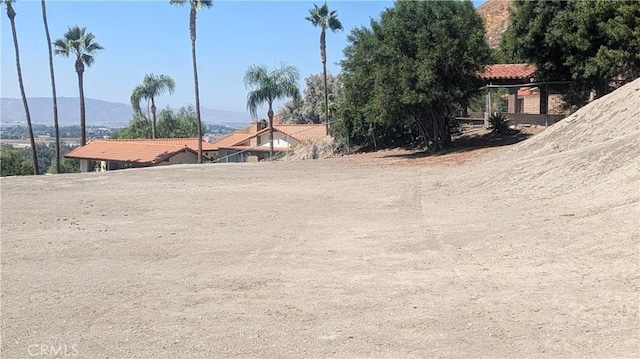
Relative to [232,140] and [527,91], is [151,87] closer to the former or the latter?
[232,140]

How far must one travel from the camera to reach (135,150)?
50.1 meters

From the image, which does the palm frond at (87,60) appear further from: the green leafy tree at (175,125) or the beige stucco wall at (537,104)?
the green leafy tree at (175,125)

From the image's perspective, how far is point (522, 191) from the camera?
13328 millimetres

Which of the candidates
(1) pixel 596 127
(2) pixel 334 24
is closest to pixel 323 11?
(2) pixel 334 24

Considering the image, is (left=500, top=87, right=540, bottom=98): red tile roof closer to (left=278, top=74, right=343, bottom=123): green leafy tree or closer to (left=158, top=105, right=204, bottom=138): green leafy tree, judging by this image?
(left=278, top=74, right=343, bottom=123): green leafy tree

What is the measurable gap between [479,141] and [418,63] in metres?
5.63

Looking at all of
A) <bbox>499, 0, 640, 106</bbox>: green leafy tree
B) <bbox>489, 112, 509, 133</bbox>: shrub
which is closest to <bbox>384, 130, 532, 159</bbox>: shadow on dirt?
<bbox>489, 112, 509, 133</bbox>: shrub

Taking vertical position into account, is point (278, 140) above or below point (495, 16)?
below

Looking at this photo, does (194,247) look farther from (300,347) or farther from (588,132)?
(588,132)

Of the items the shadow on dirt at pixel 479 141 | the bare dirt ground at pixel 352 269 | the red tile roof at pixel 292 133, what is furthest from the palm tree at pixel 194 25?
the bare dirt ground at pixel 352 269

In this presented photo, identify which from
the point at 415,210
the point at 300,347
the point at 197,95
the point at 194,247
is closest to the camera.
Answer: the point at 300,347

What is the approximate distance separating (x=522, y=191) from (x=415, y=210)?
7.58 feet

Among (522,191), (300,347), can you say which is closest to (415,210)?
(522,191)

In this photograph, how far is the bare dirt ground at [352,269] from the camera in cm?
555
